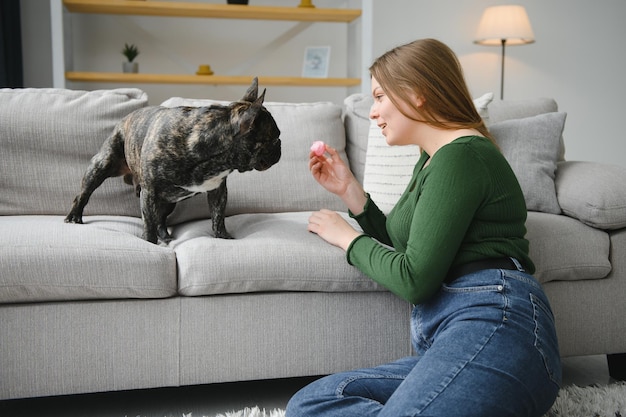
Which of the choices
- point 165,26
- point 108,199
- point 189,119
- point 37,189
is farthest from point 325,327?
point 165,26

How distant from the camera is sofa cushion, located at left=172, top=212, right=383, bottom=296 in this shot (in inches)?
71.5

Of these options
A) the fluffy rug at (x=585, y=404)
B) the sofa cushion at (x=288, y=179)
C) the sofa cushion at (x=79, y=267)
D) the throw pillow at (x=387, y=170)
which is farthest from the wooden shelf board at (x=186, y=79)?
the fluffy rug at (x=585, y=404)

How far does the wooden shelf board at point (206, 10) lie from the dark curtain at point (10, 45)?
38 centimetres

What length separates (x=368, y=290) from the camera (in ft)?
6.27

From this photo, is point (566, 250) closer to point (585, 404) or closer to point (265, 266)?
point (585, 404)

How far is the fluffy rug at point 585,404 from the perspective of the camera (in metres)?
1.84

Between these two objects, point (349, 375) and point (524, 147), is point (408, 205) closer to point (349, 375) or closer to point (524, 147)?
point (349, 375)

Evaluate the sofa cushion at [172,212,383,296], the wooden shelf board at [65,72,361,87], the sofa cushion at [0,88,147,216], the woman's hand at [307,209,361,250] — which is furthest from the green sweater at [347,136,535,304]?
the wooden shelf board at [65,72,361,87]

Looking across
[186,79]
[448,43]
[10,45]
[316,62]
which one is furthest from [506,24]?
[10,45]

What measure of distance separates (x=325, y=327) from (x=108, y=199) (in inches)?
38.6

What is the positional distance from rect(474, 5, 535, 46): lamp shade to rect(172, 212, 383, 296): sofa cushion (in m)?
3.36

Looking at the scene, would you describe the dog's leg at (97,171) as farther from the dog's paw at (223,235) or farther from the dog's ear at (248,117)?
the dog's ear at (248,117)

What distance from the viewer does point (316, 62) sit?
5027 millimetres

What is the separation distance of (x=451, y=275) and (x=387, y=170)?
101cm
